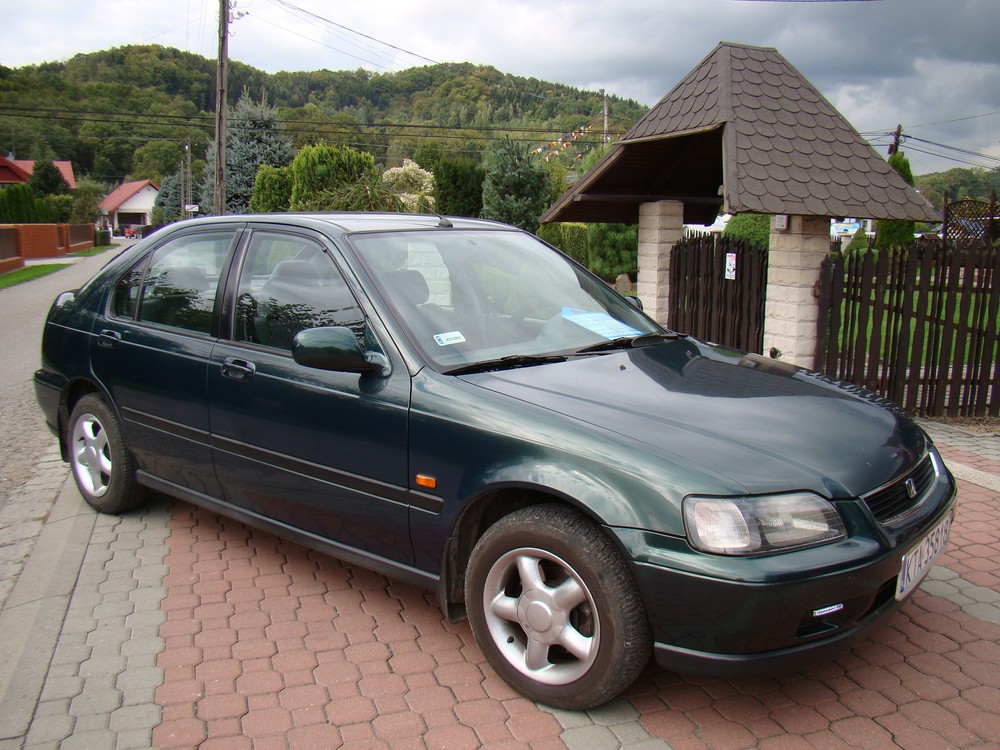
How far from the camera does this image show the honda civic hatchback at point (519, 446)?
2588 mm

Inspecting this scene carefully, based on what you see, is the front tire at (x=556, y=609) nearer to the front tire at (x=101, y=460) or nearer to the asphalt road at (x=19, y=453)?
the asphalt road at (x=19, y=453)

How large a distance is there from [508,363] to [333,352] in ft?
2.28

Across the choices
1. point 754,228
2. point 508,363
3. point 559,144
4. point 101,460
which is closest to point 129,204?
point 559,144

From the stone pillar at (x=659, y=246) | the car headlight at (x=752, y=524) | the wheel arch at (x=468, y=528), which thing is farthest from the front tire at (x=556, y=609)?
the stone pillar at (x=659, y=246)

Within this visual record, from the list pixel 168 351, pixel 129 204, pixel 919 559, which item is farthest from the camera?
pixel 129 204

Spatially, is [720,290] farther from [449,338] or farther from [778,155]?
[449,338]

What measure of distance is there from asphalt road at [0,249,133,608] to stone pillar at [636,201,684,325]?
6742mm

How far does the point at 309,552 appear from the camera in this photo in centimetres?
445

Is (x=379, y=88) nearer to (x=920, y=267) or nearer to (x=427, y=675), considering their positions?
(x=920, y=267)

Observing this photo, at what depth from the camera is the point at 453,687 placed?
3125 millimetres

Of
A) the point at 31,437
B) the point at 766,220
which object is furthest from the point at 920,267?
the point at 766,220

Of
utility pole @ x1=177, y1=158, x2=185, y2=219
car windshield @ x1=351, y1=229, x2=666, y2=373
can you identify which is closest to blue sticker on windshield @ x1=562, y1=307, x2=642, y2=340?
car windshield @ x1=351, y1=229, x2=666, y2=373

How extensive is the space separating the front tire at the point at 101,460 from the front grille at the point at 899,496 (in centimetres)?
388

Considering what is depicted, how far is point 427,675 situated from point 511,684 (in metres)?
0.39
